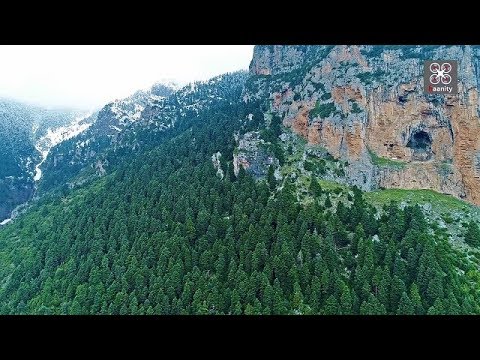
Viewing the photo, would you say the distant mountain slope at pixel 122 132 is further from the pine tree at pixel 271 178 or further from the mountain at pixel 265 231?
the pine tree at pixel 271 178

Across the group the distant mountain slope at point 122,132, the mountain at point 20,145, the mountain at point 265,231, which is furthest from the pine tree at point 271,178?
the mountain at point 20,145

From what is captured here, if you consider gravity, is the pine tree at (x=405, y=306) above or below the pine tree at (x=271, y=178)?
below

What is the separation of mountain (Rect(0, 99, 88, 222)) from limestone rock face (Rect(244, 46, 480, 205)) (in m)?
82.5

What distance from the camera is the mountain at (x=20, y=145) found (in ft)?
392

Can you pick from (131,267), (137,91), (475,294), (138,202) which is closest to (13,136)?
(137,91)

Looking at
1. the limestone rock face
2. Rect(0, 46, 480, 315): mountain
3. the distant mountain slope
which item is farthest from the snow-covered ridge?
the limestone rock face

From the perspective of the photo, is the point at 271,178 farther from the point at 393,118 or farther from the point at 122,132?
the point at 122,132

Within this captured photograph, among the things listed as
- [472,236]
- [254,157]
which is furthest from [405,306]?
[254,157]

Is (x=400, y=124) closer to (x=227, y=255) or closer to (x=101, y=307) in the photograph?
(x=227, y=255)

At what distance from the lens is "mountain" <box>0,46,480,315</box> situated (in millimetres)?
38500

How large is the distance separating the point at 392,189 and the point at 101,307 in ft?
102

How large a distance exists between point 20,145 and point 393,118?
131553 millimetres

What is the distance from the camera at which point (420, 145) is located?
55219 mm

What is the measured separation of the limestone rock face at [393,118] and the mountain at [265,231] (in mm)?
290
